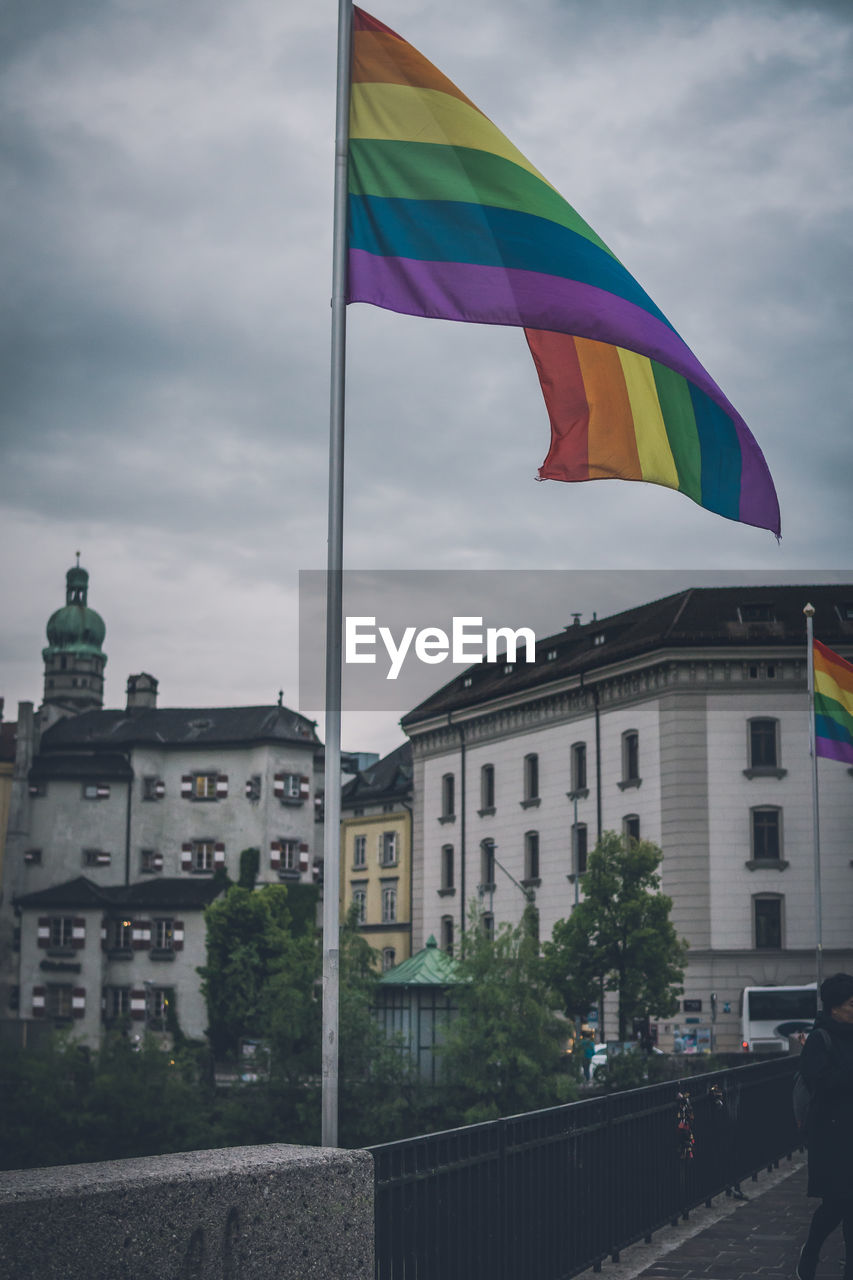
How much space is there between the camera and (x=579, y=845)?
65.8 metres

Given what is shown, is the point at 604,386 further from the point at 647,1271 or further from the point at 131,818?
the point at 131,818

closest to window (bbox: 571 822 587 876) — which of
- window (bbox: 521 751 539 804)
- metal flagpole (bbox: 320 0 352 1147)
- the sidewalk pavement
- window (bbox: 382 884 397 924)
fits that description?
window (bbox: 521 751 539 804)

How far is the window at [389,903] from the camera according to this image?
275ft

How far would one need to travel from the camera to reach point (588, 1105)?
10.8 meters

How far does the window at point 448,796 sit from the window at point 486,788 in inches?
120

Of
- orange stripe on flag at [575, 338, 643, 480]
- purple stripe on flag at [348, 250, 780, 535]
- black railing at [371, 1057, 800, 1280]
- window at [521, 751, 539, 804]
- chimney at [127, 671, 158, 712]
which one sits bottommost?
black railing at [371, 1057, 800, 1280]

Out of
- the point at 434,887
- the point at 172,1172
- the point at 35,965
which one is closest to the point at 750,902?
the point at 434,887

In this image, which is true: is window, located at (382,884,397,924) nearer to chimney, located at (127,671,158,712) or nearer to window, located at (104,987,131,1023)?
window, located at (104,987,131,1023)

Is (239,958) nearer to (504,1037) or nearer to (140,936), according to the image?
(140,936)

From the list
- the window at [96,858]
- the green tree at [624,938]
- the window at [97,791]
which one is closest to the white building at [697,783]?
the green tree at [624,938]

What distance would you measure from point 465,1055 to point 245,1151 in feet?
153

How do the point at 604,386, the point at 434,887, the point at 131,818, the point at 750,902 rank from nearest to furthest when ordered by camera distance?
the point at 604,386, the point at 750,902, the point at 434,887, the point at 131,818

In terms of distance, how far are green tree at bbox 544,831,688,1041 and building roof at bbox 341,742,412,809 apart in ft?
122

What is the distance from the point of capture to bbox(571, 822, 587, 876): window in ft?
214
